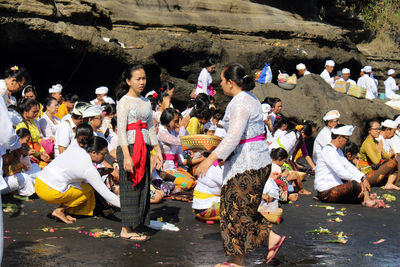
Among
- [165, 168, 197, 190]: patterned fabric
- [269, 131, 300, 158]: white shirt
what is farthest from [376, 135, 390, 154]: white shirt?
[165, 168, 197, 190]: patterned fabric

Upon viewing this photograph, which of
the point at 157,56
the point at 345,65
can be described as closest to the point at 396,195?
the point at 157,56

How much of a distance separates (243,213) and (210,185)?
74.9 inches

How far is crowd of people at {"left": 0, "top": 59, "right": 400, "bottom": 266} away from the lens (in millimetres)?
5348

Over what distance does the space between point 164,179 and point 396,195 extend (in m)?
4.29

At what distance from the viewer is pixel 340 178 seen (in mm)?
9141

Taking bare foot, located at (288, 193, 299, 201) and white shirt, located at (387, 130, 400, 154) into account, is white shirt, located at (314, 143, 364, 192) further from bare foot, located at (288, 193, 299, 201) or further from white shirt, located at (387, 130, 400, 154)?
white shirt, located at (387, 130, 400, 154)

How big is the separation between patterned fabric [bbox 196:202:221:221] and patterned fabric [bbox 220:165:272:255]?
1708 mm

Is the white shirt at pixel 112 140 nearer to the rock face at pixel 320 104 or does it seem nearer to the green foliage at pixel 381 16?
the rock face at pixel 320 104

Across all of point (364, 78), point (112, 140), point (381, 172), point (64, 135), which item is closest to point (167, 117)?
point (112, 140)

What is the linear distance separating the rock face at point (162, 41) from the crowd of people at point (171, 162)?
6.03ft

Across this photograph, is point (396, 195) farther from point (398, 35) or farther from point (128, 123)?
point (398, 35)

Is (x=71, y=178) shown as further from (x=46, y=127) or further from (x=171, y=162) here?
(x=46, y=127)

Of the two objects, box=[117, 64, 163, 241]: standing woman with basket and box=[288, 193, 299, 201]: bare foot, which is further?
box=[288, 193, 299, 201]: bare foot

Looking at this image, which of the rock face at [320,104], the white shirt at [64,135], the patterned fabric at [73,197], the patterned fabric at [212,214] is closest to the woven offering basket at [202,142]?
the patterned fabric at [212,214]
